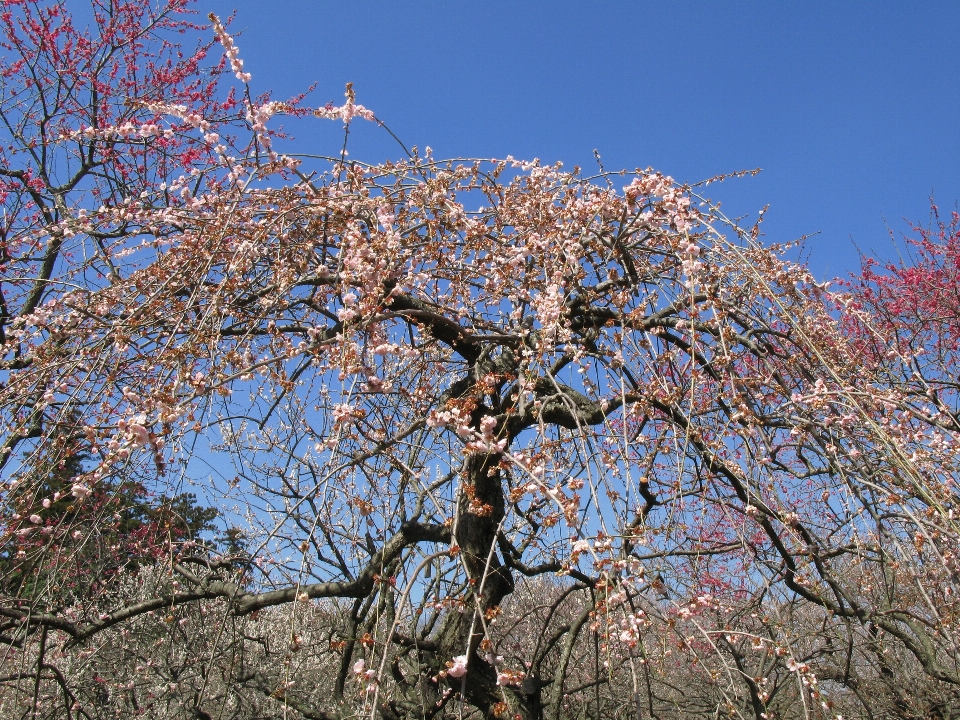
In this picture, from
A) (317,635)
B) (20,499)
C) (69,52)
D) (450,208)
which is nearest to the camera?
(20,499)

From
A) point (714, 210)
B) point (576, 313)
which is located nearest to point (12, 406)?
point (576, 313)

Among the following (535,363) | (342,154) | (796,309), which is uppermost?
(342,154)

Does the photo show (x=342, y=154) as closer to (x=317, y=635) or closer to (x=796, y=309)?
(x=796, y=309)

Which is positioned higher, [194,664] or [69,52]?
[69,52]

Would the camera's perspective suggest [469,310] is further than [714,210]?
Yes

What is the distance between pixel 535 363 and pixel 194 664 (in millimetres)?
3654

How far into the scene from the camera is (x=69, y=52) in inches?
216

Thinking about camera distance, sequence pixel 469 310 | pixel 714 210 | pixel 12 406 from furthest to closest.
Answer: pixel 469 310
pixel 714 210
pixel 12 406

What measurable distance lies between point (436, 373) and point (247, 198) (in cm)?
125

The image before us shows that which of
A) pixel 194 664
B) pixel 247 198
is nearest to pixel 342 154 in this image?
pixel 247 198

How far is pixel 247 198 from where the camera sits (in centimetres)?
244

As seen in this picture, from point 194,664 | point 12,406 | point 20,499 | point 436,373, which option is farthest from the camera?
point 194,664

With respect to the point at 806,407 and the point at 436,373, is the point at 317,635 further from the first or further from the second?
the point at 806,407

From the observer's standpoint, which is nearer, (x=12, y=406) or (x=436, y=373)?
(x=12, y=406)
